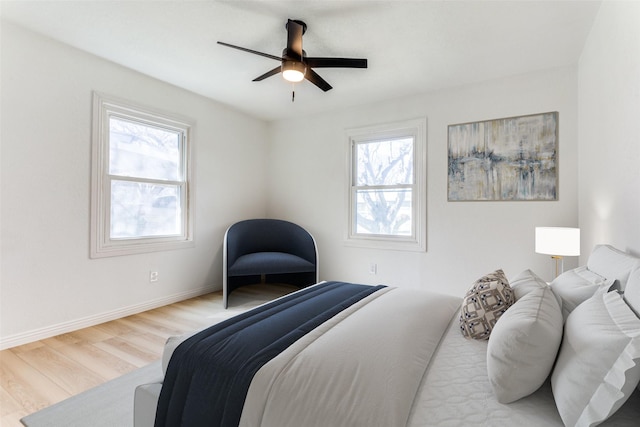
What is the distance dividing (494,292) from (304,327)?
0.90 m

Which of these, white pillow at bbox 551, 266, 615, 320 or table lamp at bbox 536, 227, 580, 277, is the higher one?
table lamp at bbox 536, 227, 580, 277

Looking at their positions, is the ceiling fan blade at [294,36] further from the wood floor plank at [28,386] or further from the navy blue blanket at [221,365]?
the wood floor plank at [28,386]

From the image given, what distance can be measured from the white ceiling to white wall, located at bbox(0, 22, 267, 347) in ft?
0.68

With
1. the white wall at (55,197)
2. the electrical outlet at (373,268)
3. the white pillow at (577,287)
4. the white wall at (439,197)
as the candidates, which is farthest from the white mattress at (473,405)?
the white wall at (55,197)

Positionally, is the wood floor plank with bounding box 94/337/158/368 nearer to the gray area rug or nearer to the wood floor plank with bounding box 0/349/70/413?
the gray area rug

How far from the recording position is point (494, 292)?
144 centimetres

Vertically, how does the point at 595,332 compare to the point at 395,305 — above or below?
above

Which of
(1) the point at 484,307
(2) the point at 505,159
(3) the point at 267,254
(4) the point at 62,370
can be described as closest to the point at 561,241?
(2) the point at 505,159

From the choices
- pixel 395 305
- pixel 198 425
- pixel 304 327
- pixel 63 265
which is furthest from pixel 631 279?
pixel 63 265

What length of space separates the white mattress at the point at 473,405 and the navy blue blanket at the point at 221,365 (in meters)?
0.53

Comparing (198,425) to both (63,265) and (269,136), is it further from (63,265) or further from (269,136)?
(269,136)

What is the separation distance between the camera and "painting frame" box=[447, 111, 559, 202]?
9.89 ft

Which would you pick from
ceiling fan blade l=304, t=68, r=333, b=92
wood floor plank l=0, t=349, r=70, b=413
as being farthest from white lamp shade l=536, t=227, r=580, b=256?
wood floor plank l=0, t=349, r=70, b=413

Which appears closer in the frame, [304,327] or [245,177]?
[304,327]
